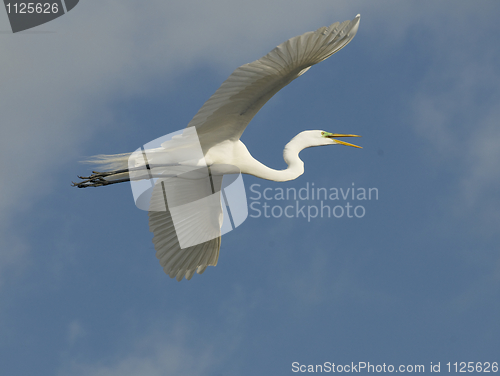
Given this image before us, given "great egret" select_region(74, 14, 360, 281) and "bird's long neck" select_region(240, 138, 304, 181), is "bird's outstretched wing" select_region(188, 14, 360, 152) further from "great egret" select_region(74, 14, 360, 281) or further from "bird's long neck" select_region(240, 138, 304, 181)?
"bird's long neck" select_region(240, 138, 304, 181)

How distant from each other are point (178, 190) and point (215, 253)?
125 cm

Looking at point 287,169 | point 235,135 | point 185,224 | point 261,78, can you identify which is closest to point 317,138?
point 287,169

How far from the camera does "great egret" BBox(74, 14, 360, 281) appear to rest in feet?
21.3

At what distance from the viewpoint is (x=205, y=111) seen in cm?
757

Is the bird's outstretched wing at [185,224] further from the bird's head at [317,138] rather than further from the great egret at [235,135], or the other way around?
the bird's head at [317,138]

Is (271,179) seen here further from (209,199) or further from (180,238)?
(180,238)

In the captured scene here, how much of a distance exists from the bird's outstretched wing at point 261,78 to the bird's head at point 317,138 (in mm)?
1636

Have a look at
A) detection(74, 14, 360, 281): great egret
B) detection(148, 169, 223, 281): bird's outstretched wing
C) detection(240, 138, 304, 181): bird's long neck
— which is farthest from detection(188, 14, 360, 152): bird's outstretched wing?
detection(148, 169, 223, 281): bird's outstretched wing

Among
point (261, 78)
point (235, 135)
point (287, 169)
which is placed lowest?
point (287, 169)

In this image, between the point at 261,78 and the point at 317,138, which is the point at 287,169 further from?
the point at 261,78

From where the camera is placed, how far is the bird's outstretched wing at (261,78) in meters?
6.36

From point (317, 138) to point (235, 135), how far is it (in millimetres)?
1942

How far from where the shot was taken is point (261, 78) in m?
6.91

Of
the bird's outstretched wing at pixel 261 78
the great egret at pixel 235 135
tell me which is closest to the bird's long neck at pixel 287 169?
the great egret at pixel 235 135
